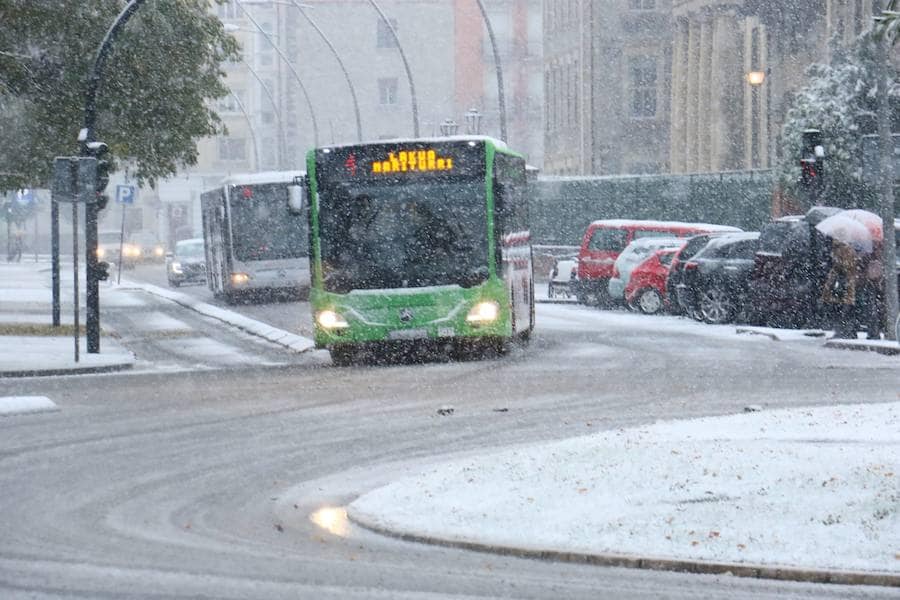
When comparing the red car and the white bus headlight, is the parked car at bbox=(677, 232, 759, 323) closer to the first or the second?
the red car

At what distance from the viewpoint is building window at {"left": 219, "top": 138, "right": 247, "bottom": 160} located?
115375 millimetres

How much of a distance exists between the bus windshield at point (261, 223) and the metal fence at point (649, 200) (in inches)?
480

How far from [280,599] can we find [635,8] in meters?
68.2

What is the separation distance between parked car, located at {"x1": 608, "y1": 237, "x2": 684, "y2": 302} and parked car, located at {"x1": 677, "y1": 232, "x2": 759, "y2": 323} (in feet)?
15.4

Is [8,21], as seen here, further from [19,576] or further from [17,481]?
[19,576]

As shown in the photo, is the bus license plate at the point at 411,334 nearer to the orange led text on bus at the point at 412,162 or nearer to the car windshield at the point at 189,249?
the orange led text on bus at the point at 412,162

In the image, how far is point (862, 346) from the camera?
2606 cm

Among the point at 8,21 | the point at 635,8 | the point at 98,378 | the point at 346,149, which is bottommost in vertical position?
the point at 98,378

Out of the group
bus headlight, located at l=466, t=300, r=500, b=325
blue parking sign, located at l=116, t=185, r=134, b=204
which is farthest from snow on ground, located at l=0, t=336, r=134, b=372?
blue parking sign, located at l=116, t=185, r=134, b=204

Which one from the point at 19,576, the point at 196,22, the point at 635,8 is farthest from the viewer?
the point at 635,8

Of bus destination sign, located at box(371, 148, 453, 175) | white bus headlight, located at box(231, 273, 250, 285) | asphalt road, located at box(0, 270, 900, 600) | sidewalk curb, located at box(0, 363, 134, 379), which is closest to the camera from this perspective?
asphalt road, located at box(0, 270, 900, 600)

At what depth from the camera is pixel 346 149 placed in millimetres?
24969

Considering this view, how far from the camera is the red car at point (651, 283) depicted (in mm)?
38094

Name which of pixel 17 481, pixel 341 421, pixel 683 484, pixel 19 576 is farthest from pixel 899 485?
pixel 341 421
